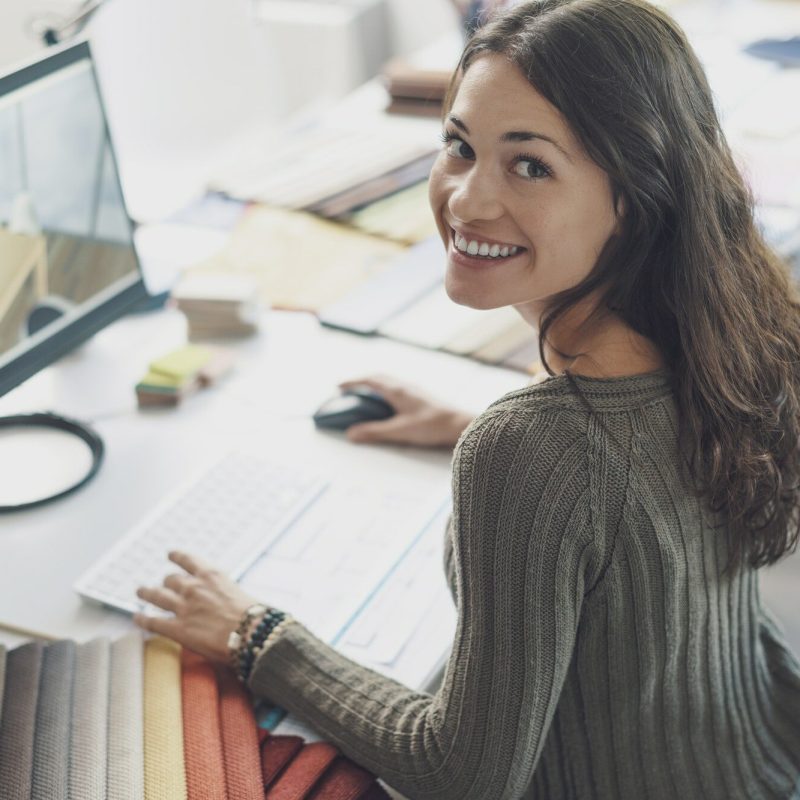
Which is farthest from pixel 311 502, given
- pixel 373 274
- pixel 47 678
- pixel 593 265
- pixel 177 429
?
pixel 373 274

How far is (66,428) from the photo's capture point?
1.48 metres

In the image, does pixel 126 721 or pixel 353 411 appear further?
pixel 353 411

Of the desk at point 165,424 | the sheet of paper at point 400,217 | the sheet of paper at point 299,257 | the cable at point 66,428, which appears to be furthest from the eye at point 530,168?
the sheet of paper at point 400,217

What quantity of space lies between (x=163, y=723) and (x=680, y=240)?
2.04ft

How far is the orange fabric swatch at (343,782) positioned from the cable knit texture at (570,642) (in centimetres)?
1

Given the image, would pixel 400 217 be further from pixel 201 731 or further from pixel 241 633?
pixel 201 731

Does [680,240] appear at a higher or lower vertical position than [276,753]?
higher

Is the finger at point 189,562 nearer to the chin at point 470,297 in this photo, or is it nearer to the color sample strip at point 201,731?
the color sample strip at point 201,731

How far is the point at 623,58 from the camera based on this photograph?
901mm

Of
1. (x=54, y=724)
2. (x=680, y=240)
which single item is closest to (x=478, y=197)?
(x=680, y=240)

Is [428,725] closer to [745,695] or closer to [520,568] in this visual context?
[520,568]

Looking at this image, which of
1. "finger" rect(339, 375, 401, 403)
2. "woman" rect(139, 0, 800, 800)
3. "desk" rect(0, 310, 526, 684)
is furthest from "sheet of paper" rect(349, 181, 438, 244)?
"woman" rect(139, 0, 800, 800)

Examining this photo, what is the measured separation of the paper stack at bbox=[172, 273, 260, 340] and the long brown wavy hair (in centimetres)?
71

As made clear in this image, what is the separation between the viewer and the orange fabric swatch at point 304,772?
95 cm
